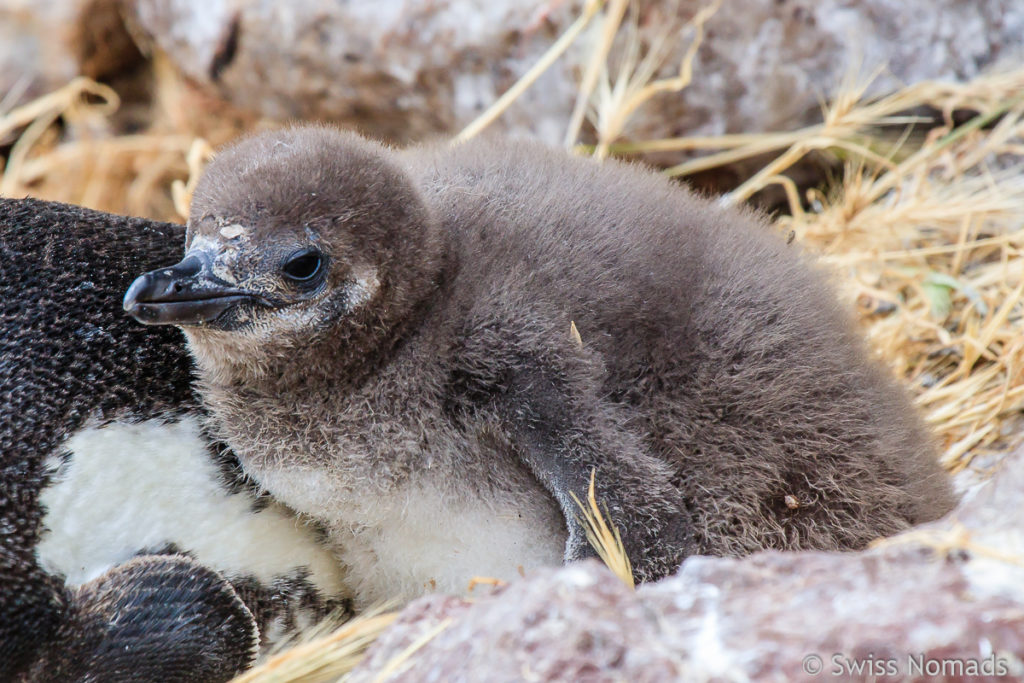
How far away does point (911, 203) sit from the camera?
2.71m

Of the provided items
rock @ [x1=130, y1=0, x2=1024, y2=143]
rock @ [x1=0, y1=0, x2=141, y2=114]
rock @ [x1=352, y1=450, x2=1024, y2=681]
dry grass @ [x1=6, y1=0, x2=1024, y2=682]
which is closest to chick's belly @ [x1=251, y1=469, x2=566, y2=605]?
rock @ [x1=352, y1=450, x2=1024, y2=681]

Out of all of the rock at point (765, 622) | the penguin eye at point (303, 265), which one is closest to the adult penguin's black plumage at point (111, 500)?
the penguin eye at point (303, 265)

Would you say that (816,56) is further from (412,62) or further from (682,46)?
(412,62)

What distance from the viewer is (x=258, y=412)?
1.75 metres

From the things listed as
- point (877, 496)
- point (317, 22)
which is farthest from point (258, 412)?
point (317, 22)

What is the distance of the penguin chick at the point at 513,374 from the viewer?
162 cm

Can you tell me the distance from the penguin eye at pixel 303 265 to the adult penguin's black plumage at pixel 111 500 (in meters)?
0.32

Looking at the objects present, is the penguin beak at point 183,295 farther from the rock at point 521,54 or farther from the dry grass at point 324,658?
the rock at point 521,54

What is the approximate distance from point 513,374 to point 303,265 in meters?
0.35

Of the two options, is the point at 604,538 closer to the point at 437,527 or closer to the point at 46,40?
the point at 437,527

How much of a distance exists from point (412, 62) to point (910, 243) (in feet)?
5.09

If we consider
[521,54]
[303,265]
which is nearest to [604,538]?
[303,265]

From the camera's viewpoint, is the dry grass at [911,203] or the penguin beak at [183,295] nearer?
the penguin beak at [183,295]

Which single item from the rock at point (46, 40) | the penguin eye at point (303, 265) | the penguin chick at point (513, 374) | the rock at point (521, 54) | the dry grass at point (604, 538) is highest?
the rock at point (46, 40)
